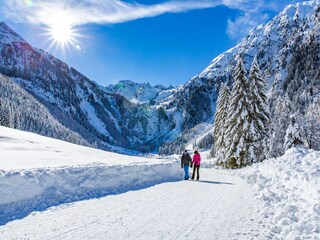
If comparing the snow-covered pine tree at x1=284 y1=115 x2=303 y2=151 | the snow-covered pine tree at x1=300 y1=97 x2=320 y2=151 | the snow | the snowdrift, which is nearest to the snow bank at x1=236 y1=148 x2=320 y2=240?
the snow

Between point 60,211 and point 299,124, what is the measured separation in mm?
27688

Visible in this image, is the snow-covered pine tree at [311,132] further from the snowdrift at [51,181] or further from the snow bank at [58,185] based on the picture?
the snow bank at [58,185]

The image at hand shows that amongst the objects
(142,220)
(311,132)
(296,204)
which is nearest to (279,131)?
Result: (311,132)

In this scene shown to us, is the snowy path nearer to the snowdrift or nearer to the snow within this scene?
the snow

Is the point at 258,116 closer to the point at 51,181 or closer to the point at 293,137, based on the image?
the point at 293,137

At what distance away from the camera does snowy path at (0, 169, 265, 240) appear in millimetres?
6270

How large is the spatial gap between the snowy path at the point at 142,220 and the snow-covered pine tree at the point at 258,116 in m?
21.7

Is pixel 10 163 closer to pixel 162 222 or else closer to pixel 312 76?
pixel 162 222

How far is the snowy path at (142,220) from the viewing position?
6.27 meters

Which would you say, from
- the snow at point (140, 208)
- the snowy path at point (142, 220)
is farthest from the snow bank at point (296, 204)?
the snowy path at point (142, 220)

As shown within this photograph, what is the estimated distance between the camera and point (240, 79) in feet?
110

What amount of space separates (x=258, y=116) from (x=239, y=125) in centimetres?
242

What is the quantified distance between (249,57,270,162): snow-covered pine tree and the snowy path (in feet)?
71.3

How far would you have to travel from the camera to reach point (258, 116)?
32.2 metres
